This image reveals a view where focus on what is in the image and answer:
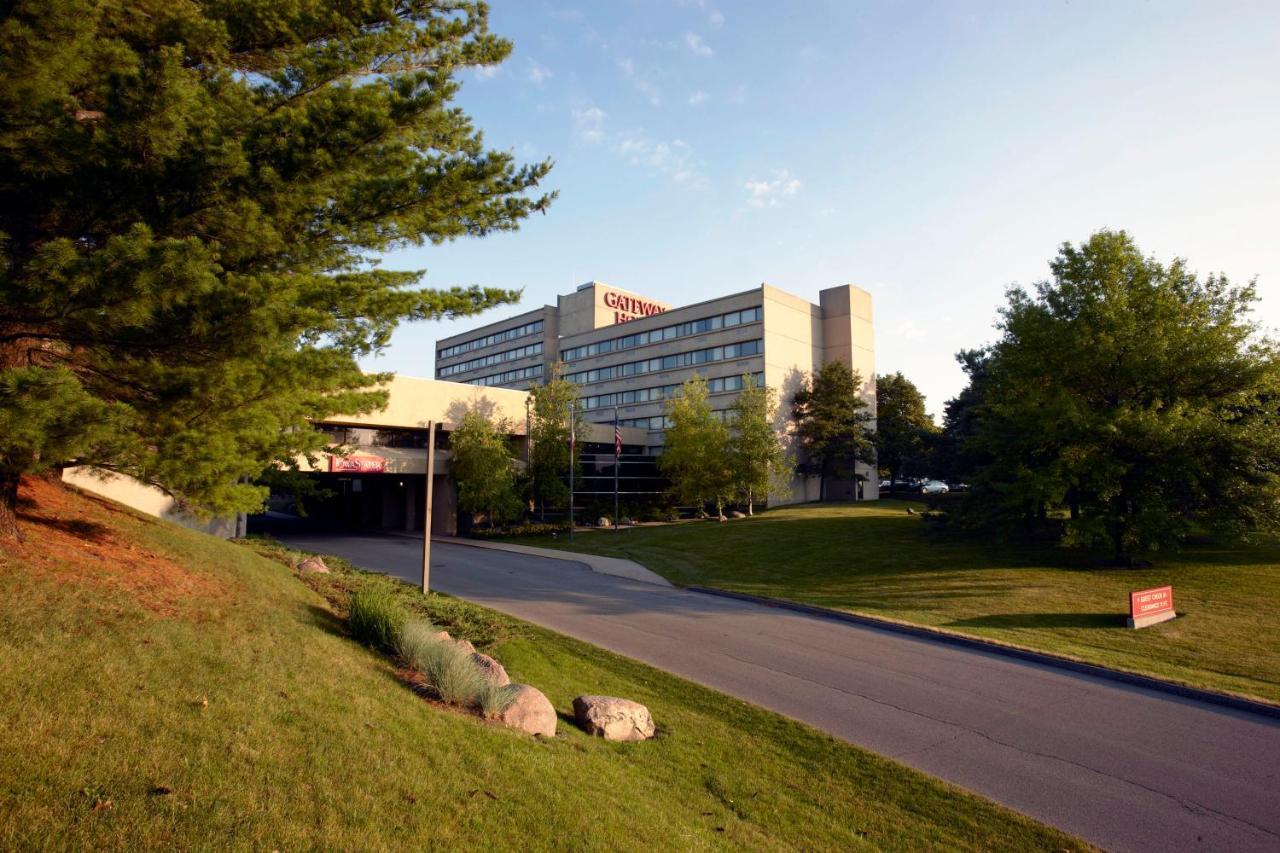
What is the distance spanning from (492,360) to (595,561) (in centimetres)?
6698

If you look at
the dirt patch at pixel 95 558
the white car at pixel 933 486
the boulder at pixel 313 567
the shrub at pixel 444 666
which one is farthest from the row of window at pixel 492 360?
the shrub at pixel 444 666

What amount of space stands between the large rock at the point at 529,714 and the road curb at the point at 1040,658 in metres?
9.89

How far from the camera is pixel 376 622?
9.37m

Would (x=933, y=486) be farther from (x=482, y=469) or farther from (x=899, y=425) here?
(x=482, y=469)

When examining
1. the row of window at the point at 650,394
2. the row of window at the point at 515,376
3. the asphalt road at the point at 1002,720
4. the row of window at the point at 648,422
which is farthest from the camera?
the row of window at the point at 515,376

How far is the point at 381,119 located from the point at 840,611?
1425 cm

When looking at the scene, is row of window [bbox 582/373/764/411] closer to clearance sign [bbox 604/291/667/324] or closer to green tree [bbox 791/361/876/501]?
green tree [bbox 791/361/876/501]

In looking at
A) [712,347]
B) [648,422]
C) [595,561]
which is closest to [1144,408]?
[595,561]

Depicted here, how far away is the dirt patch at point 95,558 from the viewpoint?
24.8 feet

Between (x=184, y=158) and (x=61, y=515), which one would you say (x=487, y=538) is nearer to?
(x=61, y=515)

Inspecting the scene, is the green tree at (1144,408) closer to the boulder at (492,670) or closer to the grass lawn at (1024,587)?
the grass lawn at (1024,587)

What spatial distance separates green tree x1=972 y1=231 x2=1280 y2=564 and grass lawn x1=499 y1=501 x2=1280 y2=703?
1608mm

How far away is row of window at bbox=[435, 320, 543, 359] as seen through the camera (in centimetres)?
8194

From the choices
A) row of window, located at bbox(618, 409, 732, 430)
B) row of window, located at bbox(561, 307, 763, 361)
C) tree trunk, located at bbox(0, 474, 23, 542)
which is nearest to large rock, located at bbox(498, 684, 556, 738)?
tree trunk, located at bbox(0, 474, 23, 542)
